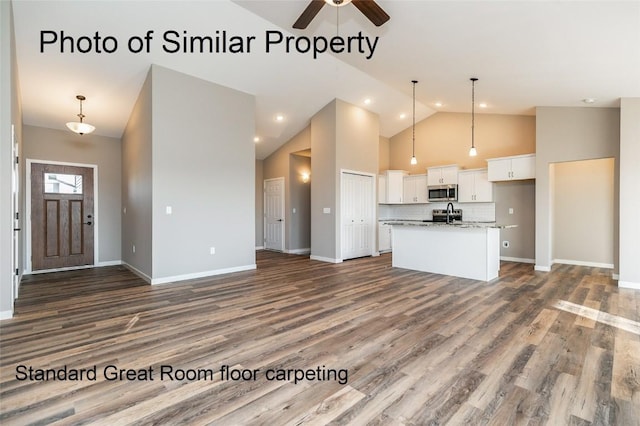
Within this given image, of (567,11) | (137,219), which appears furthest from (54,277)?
(567,11)

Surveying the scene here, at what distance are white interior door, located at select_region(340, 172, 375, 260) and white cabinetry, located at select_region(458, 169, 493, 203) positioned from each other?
213cm

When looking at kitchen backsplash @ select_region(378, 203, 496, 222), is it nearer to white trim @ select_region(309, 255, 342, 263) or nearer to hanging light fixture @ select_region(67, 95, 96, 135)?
white trim @ select_region(309, 255, 342, 263)

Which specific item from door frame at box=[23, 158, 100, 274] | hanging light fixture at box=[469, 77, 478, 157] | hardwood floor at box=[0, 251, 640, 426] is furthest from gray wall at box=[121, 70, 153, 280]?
hanging light fixture at box=[469, 77, 478, 157]

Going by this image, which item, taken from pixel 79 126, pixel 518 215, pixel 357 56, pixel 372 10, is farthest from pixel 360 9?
pixel 518 215

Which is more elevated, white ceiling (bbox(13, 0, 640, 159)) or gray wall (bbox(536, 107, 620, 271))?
white ceiling (bbox(13, 0, 640, 159))

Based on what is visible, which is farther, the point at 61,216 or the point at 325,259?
the point at 325,259

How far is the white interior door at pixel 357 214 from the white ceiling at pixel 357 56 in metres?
2.07

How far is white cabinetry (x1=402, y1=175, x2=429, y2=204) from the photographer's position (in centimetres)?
821

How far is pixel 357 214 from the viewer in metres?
7.35

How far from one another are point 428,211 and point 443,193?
0.89 metres

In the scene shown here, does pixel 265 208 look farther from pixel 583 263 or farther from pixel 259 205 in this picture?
pixel 583 263

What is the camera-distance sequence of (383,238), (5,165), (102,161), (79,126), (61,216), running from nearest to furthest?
1. (5,165)
2. (79,126)
3. (61,216)
4. (102,161)
5. (383,238)

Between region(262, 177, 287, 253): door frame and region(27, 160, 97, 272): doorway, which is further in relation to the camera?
region(262, 177, 287, 253): door frame

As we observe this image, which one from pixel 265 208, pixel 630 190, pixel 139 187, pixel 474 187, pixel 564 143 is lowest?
pixel 265 208
